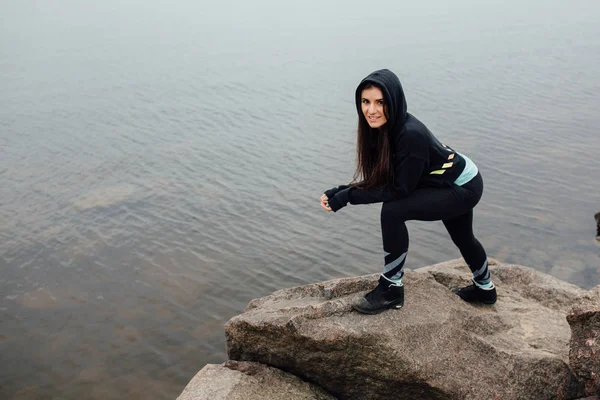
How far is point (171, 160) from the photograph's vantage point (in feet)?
48.5

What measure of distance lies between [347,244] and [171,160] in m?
5.94

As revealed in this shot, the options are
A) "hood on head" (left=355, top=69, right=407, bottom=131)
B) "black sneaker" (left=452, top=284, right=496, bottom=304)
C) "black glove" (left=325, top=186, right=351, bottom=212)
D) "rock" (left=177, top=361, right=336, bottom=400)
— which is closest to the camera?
"rock" (left=177, top=361, right=336, bottom=400)

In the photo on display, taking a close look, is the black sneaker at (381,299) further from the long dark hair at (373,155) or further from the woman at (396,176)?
the long dark hair at (373,155)

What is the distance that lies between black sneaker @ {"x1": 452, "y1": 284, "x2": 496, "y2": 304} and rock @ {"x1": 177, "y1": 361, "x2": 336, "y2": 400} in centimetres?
151

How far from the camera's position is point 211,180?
1350cm

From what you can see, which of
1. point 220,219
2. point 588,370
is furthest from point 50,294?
point 588,370

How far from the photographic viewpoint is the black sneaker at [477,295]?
548 centimetres

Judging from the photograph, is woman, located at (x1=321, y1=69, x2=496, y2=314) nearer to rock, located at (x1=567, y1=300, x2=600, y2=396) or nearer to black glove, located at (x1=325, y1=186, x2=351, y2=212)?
black glove, located at (x1=325, y1=186, x2=351, y2=212)

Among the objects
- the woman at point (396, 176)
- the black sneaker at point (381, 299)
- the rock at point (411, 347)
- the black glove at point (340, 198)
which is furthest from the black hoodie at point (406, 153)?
the rock at point (411, 347)

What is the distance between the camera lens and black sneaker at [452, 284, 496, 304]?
5480 mm

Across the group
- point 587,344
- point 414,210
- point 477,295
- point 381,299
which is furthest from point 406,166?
point 587,344

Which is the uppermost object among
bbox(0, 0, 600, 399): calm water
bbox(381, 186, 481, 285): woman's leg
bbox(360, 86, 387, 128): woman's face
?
bbox(360, 86, 387, 128): woman's face

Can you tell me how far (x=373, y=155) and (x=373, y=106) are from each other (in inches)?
17.9

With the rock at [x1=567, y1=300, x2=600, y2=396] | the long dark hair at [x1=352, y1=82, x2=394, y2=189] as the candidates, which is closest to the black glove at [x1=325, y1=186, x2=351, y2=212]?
the long dark hair at [x1=352, y1=82, x2=394, y2=189]
